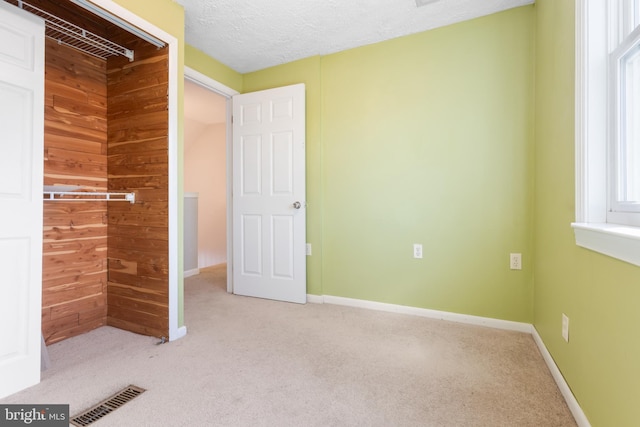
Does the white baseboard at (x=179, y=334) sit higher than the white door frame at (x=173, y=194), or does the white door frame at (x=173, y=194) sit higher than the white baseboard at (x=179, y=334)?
the white door frame at (x=173, y=194)

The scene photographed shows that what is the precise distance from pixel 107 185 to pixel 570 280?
3.00 metres

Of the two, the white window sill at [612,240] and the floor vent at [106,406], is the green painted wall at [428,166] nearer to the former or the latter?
the white window sill at [612,240]

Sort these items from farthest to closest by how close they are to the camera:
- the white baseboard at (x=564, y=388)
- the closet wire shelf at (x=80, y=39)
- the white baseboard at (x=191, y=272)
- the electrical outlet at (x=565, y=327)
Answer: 1. the white baseboard at (x=191, y=272)
2. the closet wire shelf at (x=80, y=39)
3. the electrical outlet at (x=565, y=327)
4. the white baseboard at (x=564, y=388)

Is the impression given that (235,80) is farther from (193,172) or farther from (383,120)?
(193,172)

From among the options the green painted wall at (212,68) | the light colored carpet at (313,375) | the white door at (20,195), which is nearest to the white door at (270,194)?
the green painted wall at (212,68)

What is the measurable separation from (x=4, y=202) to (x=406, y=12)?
8.80 feet

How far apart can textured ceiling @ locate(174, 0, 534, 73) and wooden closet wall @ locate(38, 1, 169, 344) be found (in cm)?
54

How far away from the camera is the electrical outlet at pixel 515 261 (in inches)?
85.9

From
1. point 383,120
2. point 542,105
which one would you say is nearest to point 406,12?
point 383,120

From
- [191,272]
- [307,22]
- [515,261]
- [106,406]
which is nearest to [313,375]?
[106,406]

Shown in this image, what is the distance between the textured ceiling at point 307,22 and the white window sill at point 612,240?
1.81m

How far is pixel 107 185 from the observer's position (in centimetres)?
231

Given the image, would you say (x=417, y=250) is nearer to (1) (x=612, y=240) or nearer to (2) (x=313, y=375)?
(2) (x=313, y=375)

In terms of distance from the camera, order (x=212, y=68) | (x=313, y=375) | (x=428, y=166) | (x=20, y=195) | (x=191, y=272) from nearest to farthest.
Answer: (x=20, y=195) < (x=313, y=375) < (x=428, y=166) < (x=212, y=68) < (x=191, y=272)
